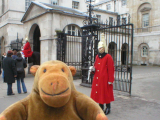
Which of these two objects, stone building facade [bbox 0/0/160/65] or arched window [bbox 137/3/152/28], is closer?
stone building facade [bbox 0/0/160/65]

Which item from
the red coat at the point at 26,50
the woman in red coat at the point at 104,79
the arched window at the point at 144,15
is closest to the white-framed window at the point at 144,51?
the arched window at the point at 144,15

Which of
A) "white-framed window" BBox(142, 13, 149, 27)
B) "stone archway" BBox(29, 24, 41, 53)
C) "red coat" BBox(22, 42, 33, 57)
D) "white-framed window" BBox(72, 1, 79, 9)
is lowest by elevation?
"red coat" BBox(22, 42, 33, 57)

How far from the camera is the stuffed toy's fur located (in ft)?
4.95

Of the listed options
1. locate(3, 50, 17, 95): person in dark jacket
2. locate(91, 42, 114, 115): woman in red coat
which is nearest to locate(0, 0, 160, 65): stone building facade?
locate(91, 42, 114, 115): woman in red coat

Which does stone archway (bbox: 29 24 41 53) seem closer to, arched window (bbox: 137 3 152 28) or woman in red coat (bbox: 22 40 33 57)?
woman in red coat (bbox: 22 40 33 57)

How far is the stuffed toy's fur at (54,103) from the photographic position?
1508 millimetres

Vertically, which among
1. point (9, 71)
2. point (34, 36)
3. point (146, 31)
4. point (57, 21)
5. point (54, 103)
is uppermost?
point (146, 31)

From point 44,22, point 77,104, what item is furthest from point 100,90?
point 44,22

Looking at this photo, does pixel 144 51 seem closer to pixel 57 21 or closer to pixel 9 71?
pixel 57 21

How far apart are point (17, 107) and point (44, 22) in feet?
31.1

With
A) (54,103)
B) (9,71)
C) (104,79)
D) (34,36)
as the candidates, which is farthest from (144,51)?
(54,103)

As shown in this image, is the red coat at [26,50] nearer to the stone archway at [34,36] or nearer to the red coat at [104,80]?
the stone archway at [34,36]

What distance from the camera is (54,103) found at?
4.91ft

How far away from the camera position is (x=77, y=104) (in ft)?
6.02
